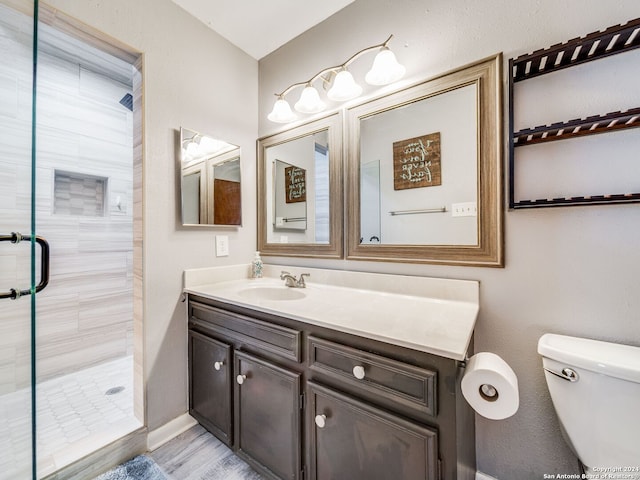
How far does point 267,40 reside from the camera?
1.80m

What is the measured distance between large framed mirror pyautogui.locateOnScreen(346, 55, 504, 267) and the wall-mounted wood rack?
0.07 metres

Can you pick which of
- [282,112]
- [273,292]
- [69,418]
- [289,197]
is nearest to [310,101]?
[282,112]

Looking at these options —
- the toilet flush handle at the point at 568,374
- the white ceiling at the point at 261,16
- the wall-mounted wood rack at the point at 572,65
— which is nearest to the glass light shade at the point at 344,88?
the white ceiling at the point at 261,16

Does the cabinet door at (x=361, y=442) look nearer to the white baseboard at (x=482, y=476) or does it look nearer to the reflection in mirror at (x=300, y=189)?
the white baseboard at (x=482, y=476)

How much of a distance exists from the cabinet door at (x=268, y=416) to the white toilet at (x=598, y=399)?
35.8 inches

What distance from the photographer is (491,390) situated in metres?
0.76

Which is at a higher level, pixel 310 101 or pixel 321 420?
pixel 310 101

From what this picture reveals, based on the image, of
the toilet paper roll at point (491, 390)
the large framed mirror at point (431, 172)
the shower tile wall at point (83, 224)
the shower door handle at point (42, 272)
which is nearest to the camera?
the toilet paper roll at point (491, 390)

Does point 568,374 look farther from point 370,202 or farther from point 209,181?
point 209,181

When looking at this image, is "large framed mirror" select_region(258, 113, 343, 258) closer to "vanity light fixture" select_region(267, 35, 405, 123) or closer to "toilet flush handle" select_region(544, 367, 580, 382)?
"vanity light fixture" select_region(267, 35, 405, 123)

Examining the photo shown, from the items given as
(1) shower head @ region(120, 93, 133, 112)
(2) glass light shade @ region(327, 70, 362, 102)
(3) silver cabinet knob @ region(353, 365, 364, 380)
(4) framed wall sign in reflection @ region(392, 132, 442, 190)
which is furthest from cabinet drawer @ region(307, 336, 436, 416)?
(1) shower head @ region(120, 93, 133, 112)

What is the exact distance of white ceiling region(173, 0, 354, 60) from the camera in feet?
4.99

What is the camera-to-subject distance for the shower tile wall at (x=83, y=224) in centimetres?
197

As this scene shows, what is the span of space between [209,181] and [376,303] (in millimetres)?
1250
